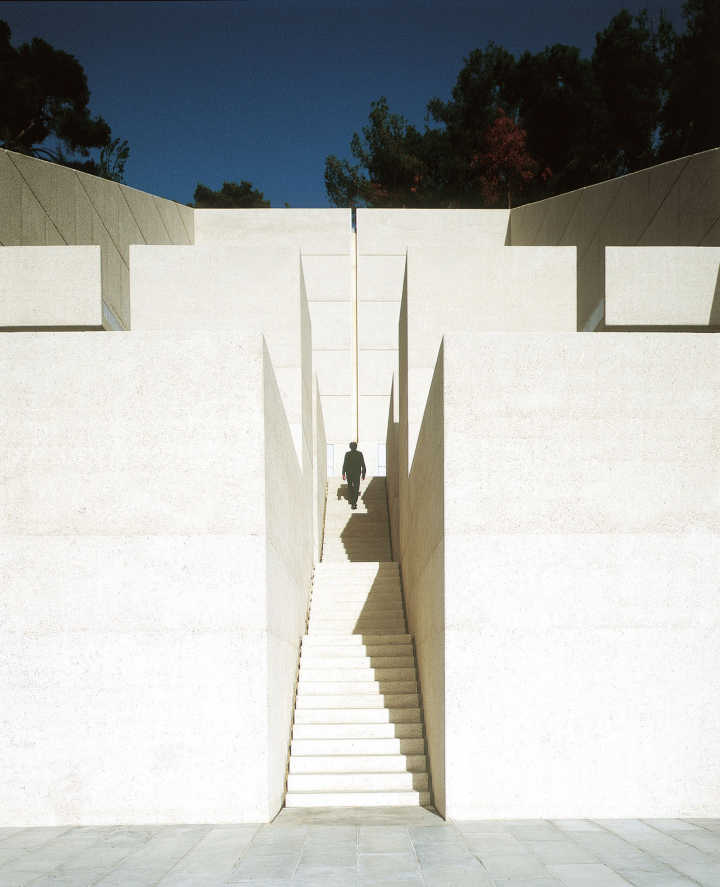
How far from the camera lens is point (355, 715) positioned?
7.18 meters

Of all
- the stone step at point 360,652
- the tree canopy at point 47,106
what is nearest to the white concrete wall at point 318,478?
the stone step at point 360,652

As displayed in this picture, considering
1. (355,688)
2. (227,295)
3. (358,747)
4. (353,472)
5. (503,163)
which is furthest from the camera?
(503,163)

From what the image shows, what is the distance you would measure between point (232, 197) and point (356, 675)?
27.7 m

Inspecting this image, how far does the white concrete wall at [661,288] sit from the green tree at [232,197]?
2480cm

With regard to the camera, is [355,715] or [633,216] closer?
[355,715]

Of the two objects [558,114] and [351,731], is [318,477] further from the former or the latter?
[558,114]

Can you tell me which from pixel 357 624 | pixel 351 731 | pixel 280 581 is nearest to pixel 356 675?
pixel 351 731

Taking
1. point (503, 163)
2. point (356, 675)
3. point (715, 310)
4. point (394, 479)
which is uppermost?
point (503, 163)

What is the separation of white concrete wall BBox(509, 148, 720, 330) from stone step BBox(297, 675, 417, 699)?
445cm

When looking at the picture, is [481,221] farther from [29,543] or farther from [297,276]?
[29,543]

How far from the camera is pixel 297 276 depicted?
910 cm

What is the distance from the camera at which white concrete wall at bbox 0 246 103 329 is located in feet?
25.1

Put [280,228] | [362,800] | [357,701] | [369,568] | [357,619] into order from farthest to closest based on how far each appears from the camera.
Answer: [280,228] → [369,568] → [357,619] → [357,701] → [362,800]

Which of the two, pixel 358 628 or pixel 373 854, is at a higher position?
pixel 358 628
